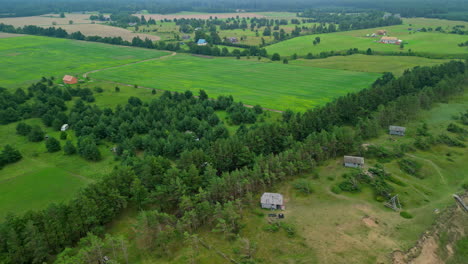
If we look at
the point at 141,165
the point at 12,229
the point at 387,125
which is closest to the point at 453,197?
the point at 387,125

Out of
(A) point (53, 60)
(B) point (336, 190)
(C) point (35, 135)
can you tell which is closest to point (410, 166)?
(B) point (336, 190)

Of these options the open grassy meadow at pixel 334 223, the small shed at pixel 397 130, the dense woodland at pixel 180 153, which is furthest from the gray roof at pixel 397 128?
the open grassy meadow at pixel 334 223

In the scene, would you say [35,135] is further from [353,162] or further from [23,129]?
[353,162]

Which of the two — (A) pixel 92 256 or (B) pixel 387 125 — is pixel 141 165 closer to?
(A) pixel 92 256

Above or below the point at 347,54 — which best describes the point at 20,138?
below

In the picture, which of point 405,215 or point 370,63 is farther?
point 370,63

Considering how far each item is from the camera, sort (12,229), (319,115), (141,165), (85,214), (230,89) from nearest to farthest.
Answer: (12,229) < (85,214) < (141,165) < (319,115) < (230,89)
